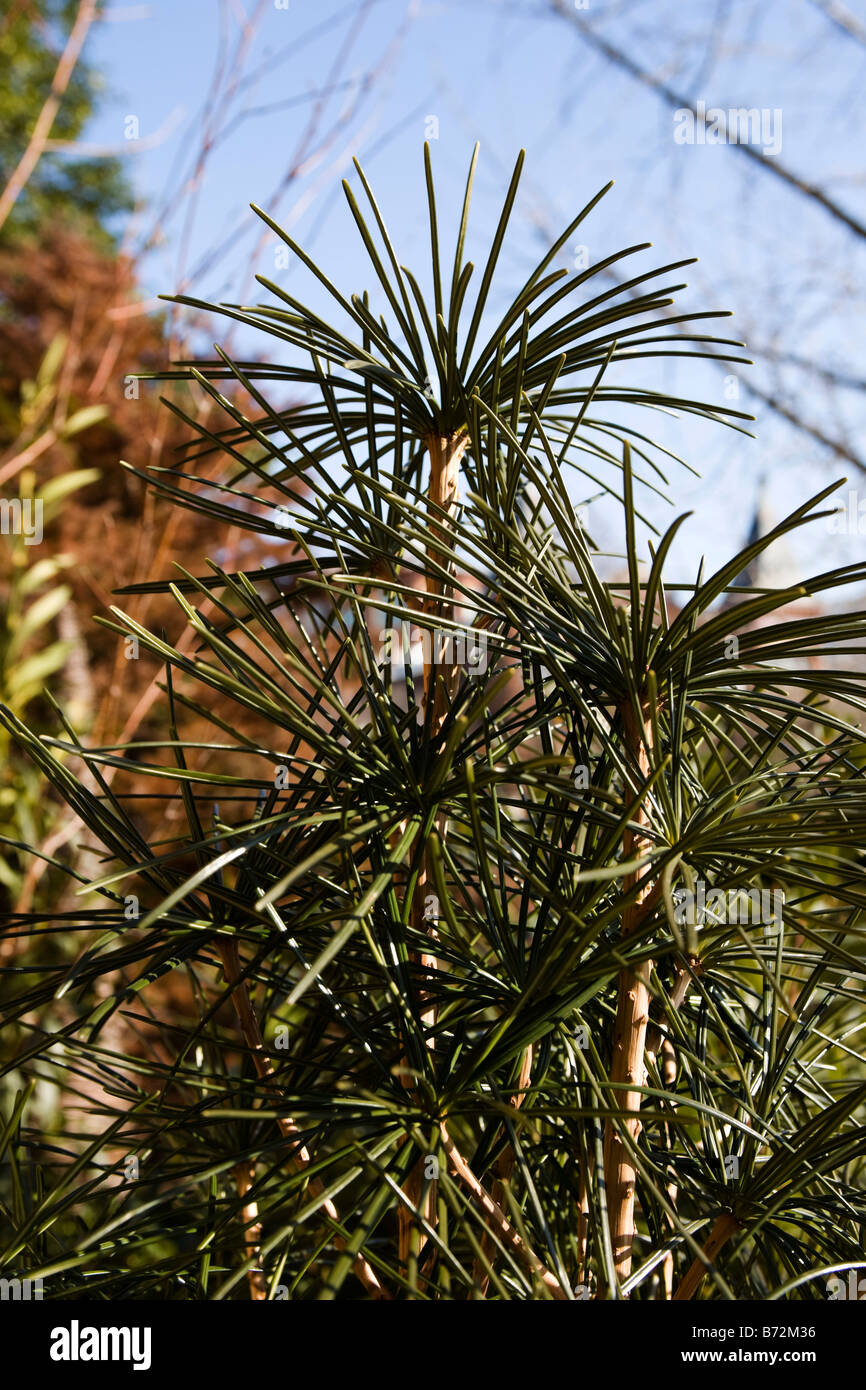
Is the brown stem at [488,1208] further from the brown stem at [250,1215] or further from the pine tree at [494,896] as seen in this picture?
the brown stem at [250,1215]

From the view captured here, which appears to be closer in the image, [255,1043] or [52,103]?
[255,1043]

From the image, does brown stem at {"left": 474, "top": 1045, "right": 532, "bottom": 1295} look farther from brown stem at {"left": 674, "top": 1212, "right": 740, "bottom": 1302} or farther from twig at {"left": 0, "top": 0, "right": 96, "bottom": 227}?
twig at {"left": 0, "top": 0, "right": 96, "bottom": 227}

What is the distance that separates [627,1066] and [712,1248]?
0.07 metres

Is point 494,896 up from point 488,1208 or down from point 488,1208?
up

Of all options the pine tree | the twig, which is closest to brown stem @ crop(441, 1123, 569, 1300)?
the pine tree

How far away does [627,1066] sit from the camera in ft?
1.05

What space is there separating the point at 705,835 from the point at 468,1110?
4.5 inches

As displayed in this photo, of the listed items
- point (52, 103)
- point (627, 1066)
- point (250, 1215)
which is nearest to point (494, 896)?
point (627, 1066)

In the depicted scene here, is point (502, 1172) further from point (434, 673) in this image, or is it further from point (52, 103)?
point (52, 103)

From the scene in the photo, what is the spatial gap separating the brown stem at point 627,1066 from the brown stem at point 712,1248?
20 millimetres

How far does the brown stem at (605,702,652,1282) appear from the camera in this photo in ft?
1.04

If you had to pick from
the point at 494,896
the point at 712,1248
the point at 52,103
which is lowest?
the point at 712,1248

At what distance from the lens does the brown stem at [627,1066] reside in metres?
0.32

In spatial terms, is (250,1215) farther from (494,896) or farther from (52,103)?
(52,103)
